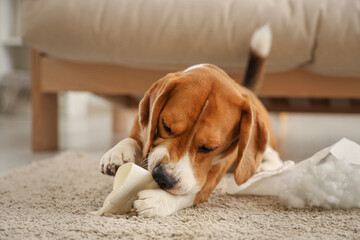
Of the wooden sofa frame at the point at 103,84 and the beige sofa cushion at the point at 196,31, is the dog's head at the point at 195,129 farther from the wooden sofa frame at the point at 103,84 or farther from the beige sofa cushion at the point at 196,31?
the wooden sofa frame at the point at 103,84

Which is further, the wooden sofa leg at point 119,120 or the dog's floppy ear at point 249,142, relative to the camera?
the wooden sofa leg at point 119,120

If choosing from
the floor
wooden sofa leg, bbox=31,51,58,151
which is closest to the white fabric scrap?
the floor

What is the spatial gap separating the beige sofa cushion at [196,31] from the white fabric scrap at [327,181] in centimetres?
91

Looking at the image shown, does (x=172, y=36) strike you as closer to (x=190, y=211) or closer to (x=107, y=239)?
(x=190, y=211)

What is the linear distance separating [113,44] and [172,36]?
1.08 feet

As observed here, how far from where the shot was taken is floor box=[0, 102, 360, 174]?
2.76 metres

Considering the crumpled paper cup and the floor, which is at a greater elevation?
the crumpled paper cup

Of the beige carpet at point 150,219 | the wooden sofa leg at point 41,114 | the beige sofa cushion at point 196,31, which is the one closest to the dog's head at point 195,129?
the beige carpet at point 150,219

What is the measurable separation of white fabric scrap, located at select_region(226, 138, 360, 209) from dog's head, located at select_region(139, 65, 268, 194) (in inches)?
6.3

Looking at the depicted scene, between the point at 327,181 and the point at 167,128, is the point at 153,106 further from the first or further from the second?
the point at 327,181

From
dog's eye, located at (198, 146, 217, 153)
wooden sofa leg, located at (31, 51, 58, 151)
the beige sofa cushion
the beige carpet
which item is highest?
the beige sofa cushion

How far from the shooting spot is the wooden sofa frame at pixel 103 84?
2.53 m

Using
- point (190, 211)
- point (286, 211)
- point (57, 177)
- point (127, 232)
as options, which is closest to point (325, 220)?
point (286, 211)

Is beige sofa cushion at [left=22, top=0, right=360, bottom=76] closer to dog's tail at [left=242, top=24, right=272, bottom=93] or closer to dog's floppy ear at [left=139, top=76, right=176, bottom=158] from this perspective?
dog's tail at [left=242, top=24, right=272, bottom=93]
